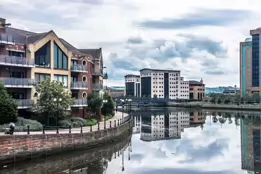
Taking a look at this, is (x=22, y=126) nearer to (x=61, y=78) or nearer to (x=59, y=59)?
(x=61, y=78)

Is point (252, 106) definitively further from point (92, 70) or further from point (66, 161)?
point (66, 161)

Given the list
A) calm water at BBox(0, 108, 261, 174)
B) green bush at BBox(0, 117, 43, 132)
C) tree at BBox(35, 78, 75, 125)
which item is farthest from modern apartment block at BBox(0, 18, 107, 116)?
calm water at BBox(0, 108, 261, 174)

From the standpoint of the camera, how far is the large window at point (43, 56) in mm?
48281

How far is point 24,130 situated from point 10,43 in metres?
11.7

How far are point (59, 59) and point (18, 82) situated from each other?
8.91 m

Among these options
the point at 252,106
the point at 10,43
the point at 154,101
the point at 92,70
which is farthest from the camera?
the point at 154,101

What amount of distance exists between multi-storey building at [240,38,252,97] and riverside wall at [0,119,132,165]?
143566 millimetres

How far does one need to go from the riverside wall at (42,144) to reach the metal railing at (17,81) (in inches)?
466

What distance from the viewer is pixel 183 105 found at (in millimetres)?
194125

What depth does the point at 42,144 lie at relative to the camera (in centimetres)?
3297

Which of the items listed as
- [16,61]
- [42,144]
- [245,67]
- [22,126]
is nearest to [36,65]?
[16,61]

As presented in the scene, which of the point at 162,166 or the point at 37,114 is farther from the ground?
the point at 37,114

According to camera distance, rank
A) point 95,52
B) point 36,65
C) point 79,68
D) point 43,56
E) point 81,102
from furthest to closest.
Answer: point 95,52 < point 79,68 < point 81,102 < point 43,56 < point 36,65

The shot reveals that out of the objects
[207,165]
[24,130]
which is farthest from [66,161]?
[207,165]
